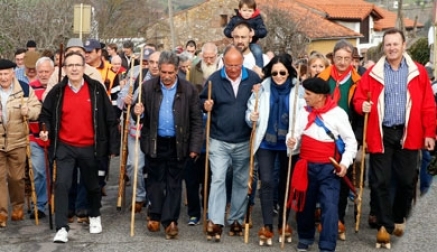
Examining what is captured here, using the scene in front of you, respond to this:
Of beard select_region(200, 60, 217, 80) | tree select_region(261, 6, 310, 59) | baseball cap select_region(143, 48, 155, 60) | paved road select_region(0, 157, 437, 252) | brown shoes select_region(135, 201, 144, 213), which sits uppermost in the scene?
tree select_region(261, 6, 310, 59)

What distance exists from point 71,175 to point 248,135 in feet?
6.59

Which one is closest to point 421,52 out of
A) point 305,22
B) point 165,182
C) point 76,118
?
point 165,182

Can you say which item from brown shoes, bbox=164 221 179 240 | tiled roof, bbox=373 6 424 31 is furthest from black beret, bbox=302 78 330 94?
tiled roof, bbox=373 6 424 31

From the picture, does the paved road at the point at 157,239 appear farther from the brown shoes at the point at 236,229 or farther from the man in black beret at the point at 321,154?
the man in black beret at the point at 321,154

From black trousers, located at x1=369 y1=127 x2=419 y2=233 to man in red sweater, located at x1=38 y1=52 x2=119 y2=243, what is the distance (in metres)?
2.88

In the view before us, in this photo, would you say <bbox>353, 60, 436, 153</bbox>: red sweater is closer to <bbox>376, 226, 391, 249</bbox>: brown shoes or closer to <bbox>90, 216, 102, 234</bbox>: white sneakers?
<bbox>376, 226, 391, 249</bbox>: brown shoes

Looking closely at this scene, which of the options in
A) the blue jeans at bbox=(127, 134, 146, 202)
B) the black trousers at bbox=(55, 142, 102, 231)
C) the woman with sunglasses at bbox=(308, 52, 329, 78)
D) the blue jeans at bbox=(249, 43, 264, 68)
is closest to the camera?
the black trousers at bbox=(55, 142, 102, 231)

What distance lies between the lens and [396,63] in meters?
7.82

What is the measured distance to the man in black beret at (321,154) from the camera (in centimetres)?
732

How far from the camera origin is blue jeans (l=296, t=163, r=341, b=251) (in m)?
7.31

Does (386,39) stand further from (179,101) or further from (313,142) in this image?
(179,101)

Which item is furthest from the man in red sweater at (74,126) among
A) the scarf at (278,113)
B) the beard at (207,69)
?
the beard at (207,69)

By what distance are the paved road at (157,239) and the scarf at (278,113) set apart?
3.83ft

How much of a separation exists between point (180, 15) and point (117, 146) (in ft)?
156
